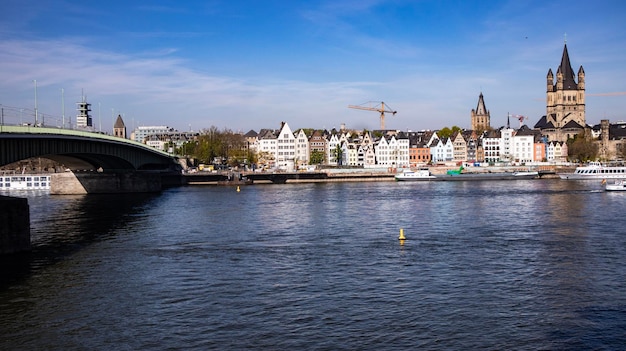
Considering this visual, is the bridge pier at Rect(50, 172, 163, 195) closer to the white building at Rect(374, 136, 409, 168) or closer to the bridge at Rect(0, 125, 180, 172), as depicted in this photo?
the bridge at Rect(0, 125, 180, 172)

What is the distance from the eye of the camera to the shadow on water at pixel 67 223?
3769 centimetres

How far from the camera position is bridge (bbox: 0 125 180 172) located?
160 feet

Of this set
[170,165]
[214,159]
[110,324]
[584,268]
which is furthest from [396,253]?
[214,159]

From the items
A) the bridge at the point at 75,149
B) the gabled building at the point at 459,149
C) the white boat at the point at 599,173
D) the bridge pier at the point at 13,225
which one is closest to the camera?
the bridge pier at the point at 13,225

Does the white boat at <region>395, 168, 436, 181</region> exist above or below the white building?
below

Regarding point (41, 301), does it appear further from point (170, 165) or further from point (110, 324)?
point (170, 165)

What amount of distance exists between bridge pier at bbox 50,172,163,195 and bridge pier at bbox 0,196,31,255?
6503 cm

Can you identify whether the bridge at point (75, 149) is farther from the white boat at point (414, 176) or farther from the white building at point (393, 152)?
the white building at point (393, 152)

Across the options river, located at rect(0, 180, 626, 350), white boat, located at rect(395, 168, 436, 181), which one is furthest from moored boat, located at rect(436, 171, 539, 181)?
river, located at rect(0, 180, 626, 350)

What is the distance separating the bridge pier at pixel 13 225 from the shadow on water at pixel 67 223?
1.86ft

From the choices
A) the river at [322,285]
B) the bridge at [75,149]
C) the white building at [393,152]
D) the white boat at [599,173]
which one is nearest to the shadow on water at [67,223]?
the river at [322,285]

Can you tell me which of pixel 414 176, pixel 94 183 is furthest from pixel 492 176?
pixel 94 183

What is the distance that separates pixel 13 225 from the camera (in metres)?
38.9

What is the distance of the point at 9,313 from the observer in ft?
88.3
